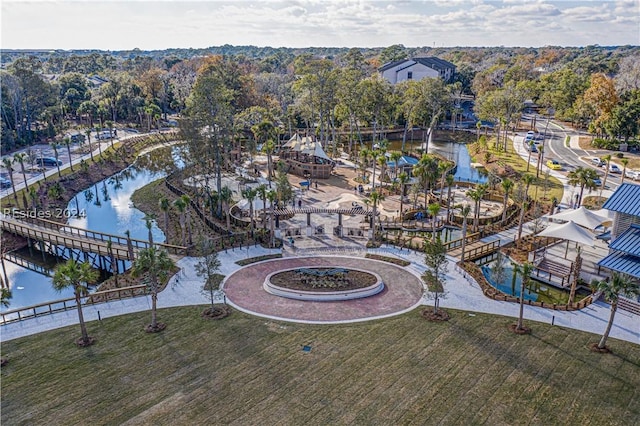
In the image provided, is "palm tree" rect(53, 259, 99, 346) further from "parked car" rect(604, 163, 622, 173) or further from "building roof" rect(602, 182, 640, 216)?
"parked car" rect(604, 163, 622, 173)

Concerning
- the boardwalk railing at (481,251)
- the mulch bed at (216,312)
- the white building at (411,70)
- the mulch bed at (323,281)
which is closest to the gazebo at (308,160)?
the boardwalk railing at (481,251)

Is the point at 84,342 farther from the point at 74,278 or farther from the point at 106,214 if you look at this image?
the point at 106,214

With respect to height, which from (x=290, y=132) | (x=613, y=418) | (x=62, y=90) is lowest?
(x=613, y=418)

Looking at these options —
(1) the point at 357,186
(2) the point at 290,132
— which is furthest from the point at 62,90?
(1) the point at 357,186

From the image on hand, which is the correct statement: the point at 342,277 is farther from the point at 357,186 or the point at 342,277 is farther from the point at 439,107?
the point at 439,107

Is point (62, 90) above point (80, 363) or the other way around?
above

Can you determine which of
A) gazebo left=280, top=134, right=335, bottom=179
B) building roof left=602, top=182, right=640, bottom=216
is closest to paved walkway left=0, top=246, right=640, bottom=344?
building roof left=602, top=182, right=640, bottom=216

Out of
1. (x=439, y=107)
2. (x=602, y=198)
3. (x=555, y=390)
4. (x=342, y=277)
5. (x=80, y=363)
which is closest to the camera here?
(x=555, y=390)

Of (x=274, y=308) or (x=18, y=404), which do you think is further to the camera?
(x=274, y=308)
